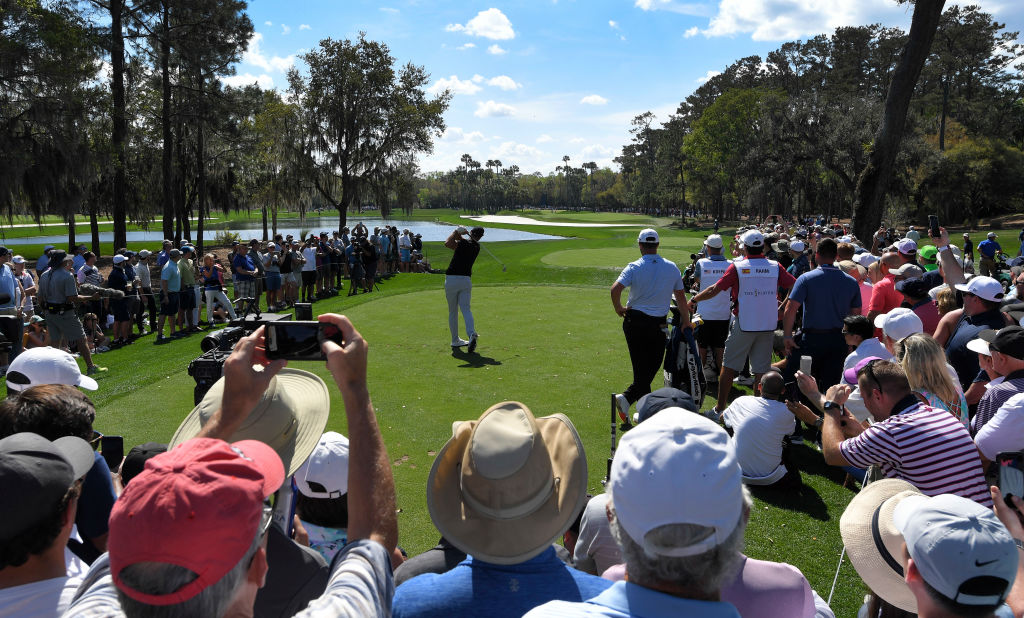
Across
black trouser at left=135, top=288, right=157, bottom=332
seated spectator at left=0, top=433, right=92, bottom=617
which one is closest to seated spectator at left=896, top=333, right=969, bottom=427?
seated spectator at left=0, top=433, right=92, bottom=617

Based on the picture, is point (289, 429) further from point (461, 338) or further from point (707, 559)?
point (461, 338)

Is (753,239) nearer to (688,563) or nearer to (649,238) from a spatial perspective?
(649,238)

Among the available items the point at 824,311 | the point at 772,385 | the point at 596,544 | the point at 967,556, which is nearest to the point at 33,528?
the point at 596,544

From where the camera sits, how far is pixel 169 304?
12.6 m

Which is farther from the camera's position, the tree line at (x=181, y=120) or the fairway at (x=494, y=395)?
the tree line at (x=181, y=120)

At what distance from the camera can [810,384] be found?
4.30m

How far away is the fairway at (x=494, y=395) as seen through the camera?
4348 mm

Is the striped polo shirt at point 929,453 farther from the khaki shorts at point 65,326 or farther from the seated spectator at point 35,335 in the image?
the seated spectator at point 35,335

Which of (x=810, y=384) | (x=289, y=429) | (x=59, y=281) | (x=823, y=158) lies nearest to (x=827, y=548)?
(x=810, y=384)

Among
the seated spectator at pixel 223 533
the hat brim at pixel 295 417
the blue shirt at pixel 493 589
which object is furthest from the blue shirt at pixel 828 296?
the seated spectator at pixel 223 533

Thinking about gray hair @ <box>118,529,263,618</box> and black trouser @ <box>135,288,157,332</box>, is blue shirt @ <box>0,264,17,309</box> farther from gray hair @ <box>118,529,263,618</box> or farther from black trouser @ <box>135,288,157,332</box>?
gray hair @ <box>118,529,263,618</box>

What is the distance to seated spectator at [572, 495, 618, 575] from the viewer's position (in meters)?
2.88

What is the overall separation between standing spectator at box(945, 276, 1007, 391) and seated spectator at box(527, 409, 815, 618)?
523 centimetres

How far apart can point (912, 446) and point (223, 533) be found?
3.38 meters
